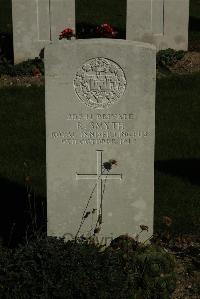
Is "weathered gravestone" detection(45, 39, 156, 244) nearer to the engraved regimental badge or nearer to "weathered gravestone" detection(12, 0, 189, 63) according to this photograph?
the engraved regimental badge

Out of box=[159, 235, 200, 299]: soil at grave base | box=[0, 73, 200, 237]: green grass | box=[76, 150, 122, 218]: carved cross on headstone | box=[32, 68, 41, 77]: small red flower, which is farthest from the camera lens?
box=[32, 68, 41, 77]: small red flower

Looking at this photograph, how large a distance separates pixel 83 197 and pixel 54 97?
1.04m

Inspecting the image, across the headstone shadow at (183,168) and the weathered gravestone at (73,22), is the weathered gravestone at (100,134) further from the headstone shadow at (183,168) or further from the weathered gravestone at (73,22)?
the weathered gravestone at (73,22)

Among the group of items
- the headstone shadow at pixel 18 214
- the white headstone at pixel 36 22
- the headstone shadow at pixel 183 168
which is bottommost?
the headstone shadow at pixel 18 214

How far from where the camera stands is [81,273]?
6172mm

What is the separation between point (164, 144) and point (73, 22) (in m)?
4.72

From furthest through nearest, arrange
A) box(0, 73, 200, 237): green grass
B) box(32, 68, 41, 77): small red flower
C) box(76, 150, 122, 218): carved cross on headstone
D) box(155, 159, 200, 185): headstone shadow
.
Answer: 1. box(32, 68, 41, 77): small red flower
2. box(155, 159, 200, 185): headstone shadow
3. box(0, 73, 200, 237): green grass
4. box(76, 150, 122, 218): carved cross on headstone

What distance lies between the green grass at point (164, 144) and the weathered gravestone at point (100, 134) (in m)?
0.56

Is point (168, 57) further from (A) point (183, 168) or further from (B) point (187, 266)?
(B) point (187, 266)

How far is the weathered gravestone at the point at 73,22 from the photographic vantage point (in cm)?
1488

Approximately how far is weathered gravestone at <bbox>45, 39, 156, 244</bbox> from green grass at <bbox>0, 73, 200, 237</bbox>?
1.83 feet

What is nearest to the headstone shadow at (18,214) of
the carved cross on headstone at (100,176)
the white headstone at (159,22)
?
the carved cross on headstone at (100,176)

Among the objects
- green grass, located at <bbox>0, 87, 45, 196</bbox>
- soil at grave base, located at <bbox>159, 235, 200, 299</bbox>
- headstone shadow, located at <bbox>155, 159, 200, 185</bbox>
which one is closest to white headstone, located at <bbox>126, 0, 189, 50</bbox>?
green grass, located at <bbox>0, 87, 45, 196</bbox>

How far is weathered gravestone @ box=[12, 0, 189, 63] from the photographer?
14883mm
